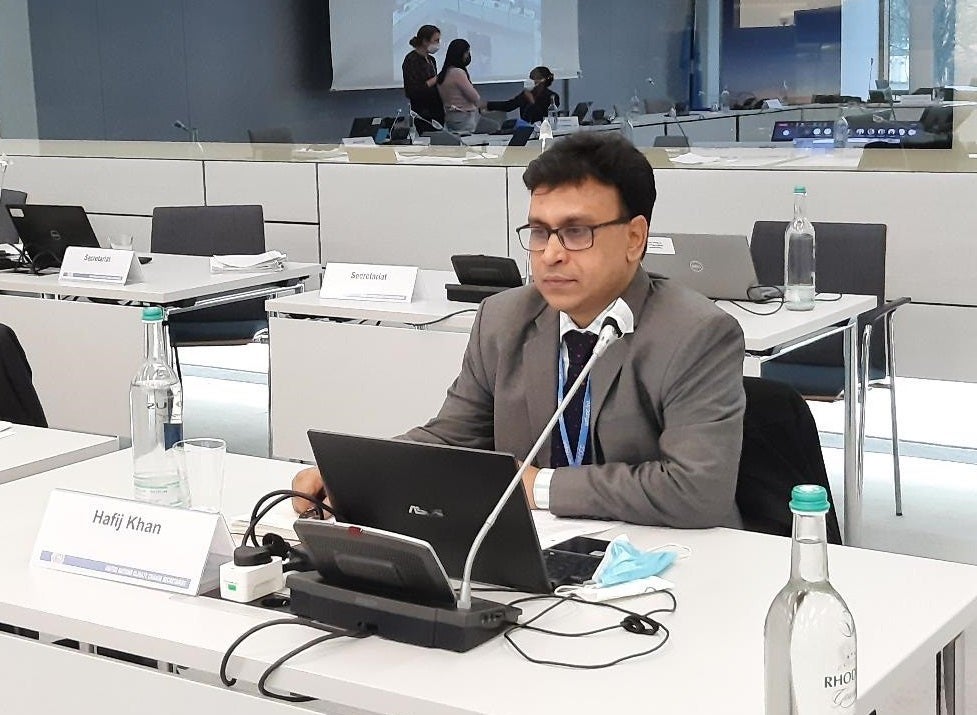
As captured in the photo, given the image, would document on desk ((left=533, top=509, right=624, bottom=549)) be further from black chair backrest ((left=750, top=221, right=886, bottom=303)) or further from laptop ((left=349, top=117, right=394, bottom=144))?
laptop ((left=349, top=117, right=394, bottom=144))

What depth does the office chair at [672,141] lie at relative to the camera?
5719 millimetres

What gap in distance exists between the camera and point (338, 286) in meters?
4.18

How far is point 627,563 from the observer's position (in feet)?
5.81

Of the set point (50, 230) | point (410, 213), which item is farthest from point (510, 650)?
point (410, 213)

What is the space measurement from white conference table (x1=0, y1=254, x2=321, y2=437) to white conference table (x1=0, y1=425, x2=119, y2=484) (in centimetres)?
163

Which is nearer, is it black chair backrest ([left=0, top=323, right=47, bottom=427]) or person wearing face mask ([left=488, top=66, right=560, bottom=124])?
black chair backrest ([left=0, top=323, right=47, bottom=427])

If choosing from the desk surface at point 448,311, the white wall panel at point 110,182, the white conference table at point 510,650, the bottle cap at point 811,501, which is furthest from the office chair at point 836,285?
the white wall panel at point 110,182

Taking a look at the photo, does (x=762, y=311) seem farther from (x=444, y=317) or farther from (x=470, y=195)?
(x=470, y=195)

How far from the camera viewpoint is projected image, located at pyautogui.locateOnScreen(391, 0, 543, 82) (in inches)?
289

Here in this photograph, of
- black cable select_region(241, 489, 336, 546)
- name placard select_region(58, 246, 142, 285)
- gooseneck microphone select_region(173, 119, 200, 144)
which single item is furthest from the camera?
gooseneck microphone select_region(173, 119, 200, 144)

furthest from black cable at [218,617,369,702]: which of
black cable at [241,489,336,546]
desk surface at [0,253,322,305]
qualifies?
desk surface at [0,253,322,305]

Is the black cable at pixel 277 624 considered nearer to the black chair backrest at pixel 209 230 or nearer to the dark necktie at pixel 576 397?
the dark necktie at pixel 576 397

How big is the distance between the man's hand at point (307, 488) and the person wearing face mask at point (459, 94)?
4443 millimetres

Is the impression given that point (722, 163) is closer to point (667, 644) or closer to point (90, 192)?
point (90, 192)
